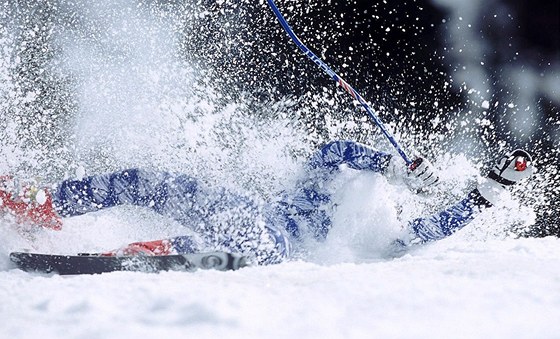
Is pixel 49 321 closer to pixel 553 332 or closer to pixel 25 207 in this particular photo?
pixel 553 332

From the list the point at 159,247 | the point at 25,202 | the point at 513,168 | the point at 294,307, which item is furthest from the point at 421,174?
the point at 25,202

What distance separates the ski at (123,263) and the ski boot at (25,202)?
419mm

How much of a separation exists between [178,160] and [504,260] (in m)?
2.63

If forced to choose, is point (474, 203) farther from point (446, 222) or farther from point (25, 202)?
point (25, 202)

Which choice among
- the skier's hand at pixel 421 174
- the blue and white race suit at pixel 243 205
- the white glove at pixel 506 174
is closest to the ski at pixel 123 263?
the blue and white race suit at pixel 243 205

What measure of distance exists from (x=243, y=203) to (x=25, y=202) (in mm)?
1184

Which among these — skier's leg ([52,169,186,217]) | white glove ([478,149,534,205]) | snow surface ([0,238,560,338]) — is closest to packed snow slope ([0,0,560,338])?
snow surface ([0,238,560,338])

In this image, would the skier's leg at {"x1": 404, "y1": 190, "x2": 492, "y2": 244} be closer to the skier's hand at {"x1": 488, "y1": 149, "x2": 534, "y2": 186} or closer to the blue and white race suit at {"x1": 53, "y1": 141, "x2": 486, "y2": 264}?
the blue and white race suit at {"x1": 53, "y1": 141, "x2": 486, "y2": 264}

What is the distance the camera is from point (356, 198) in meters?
2.98

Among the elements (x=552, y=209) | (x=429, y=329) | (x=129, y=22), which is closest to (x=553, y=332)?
(x=429, y=329)

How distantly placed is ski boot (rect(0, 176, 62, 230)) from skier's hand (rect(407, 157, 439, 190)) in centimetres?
199

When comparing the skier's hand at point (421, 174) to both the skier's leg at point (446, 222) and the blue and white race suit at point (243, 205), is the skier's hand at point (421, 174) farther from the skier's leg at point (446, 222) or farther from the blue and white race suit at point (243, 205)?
the skier's leg at point (446, 222)

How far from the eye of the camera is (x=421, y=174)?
2.77 metres

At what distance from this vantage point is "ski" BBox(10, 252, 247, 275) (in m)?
1.92
